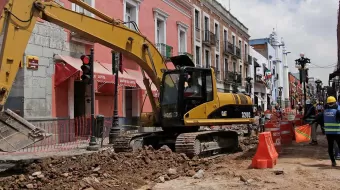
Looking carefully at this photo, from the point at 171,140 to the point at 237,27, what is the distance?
31427 millimetres

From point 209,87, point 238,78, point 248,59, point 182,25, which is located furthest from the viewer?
point 248,59

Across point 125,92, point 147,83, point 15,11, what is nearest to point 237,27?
point 125,92

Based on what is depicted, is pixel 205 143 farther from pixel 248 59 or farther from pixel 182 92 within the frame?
pixel 248 59

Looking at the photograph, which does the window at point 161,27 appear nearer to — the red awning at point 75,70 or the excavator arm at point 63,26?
the red awning at point 75,70

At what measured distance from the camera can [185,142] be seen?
33.7 ft

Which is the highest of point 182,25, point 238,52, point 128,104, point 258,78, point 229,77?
point 238,52

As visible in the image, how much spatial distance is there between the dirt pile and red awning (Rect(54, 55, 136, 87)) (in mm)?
6636

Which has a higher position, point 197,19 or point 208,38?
point 197,19

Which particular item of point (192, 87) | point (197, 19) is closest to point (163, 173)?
point (192, 87)

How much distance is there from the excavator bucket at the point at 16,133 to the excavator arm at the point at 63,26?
1.09 feet

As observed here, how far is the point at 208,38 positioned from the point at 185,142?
22.7 m

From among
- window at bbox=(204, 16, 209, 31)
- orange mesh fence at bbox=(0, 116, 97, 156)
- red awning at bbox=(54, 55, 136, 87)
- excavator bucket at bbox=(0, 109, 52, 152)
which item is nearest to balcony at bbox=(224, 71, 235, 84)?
window at bbox=(204, 16, 209, 31)

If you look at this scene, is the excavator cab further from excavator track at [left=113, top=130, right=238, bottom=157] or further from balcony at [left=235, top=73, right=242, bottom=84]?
balcony at [left=235, top=73, right=242, bottom=84]

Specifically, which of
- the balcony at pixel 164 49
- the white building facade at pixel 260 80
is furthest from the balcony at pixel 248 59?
the balcony at pixel 164 49
